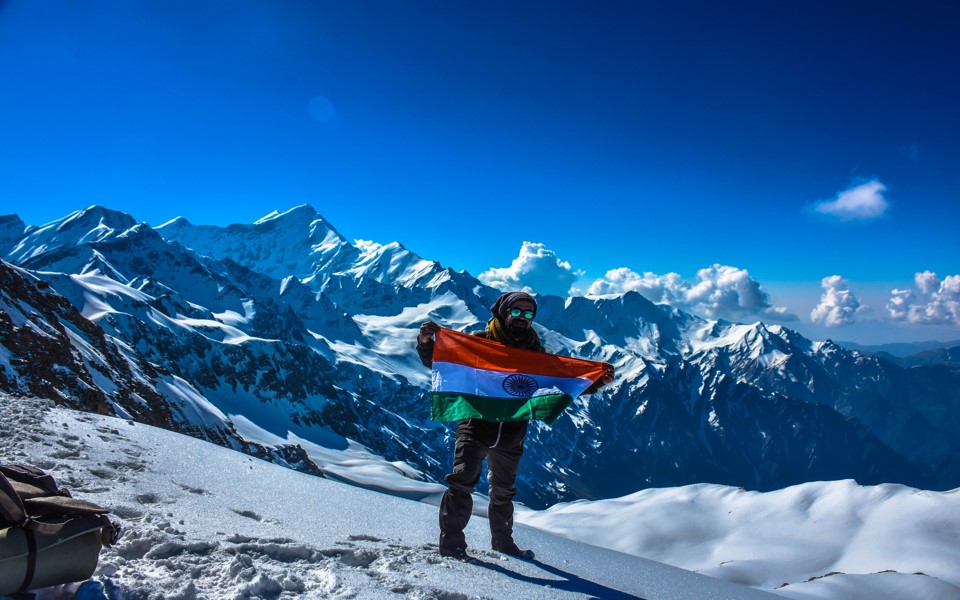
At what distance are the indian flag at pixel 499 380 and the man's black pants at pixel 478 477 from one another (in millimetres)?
150

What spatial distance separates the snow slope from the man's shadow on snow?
0.07ft

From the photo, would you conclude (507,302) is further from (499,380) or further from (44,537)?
(44,537)

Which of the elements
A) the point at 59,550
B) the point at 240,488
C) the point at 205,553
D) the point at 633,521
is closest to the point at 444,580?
the point at 205,553

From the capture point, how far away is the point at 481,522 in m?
6.55

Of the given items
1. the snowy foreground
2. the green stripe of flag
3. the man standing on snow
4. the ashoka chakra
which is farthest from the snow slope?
the ashoka chakra

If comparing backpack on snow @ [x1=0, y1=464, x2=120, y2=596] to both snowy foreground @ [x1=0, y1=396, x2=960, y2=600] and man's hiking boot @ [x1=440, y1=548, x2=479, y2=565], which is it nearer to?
snowy foreground @ [x1=0, y1=396, x2=960, y2=600]

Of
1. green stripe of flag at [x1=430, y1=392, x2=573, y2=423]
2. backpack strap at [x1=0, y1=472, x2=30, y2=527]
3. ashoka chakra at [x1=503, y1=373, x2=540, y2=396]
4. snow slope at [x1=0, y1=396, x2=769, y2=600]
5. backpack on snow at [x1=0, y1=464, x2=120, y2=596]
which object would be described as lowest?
snow slope at [x1=0, y1=396, x2=769, y2=600]

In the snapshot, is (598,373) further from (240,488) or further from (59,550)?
(59,550)

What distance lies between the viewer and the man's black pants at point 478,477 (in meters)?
5.14

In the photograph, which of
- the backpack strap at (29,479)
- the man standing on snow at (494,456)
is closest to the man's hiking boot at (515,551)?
the man standing on snow at (494,456)

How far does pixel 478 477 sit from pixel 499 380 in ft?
3.93

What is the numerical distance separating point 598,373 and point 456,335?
1773mm

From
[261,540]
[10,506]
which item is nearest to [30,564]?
[10,506]

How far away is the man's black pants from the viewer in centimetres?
514
